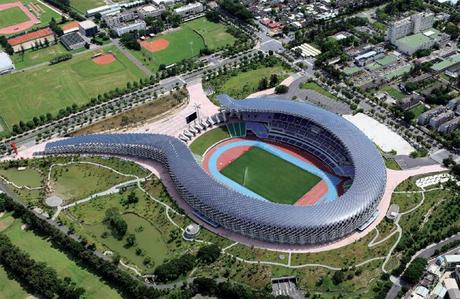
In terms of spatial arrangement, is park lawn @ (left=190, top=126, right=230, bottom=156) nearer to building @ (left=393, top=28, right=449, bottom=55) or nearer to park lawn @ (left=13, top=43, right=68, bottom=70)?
building @ (left=393, top=28, right=449, bottom=55)

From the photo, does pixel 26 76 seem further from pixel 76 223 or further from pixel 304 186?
pixel 304 186

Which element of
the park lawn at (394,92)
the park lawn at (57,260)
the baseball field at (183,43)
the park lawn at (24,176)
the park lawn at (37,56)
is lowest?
the park lawn at (394,92)

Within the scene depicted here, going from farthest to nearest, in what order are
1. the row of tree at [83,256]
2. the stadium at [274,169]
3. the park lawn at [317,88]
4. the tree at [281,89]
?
the tree at [281,89]
the park lawn at [317,88]
the stadium at [274,169]
the row of tree at [83,256]

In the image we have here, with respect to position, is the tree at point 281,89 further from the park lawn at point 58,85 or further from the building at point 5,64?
the building at point 5,64

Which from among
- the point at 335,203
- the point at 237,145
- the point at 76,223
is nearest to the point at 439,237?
the point at 335,203

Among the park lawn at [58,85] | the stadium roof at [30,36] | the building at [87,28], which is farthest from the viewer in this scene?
the building at [87,28]

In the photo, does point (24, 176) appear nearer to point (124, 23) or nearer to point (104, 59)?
point (104, 59)

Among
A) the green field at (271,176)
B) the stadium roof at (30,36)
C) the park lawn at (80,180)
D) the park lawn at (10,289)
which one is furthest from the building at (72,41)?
the park lawn at (10,289)

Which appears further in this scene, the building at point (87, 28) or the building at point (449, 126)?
the building at point (87, 28)
